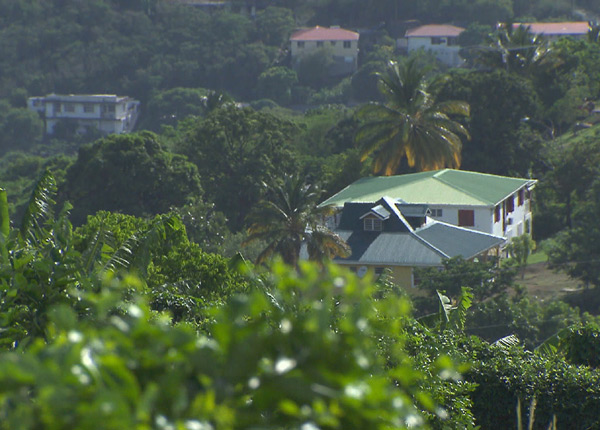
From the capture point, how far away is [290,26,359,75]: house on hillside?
12569cm

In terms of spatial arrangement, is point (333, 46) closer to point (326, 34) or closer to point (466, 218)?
point (326, 34)

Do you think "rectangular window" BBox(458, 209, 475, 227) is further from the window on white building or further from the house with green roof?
the window on white building

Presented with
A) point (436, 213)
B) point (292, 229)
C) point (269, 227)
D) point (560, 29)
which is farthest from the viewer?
point (560, 29)

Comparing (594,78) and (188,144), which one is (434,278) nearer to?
(188,144)

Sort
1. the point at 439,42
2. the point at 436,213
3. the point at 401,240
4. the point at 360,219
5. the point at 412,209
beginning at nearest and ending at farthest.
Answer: the point at 401,240
the point at 360,219
the point at 412,209
the point at 436,213
the point at 439,42

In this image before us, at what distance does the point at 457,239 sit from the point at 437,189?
17.0ft

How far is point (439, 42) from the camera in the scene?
406 ft

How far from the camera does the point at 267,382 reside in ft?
10.4

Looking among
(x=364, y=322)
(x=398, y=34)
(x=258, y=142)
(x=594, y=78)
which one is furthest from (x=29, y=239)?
(x=398, y=34)

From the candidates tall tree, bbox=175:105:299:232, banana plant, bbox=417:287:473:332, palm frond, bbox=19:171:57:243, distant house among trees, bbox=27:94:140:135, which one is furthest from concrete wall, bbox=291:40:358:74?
palm frond, bbox=19:171:57:243

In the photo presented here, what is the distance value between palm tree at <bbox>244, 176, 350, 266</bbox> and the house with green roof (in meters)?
8.96

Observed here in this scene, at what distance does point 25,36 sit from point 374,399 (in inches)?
5429

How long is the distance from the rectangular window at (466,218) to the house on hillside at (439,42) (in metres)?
77.0

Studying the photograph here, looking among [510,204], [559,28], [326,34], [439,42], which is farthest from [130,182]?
[326,34]
